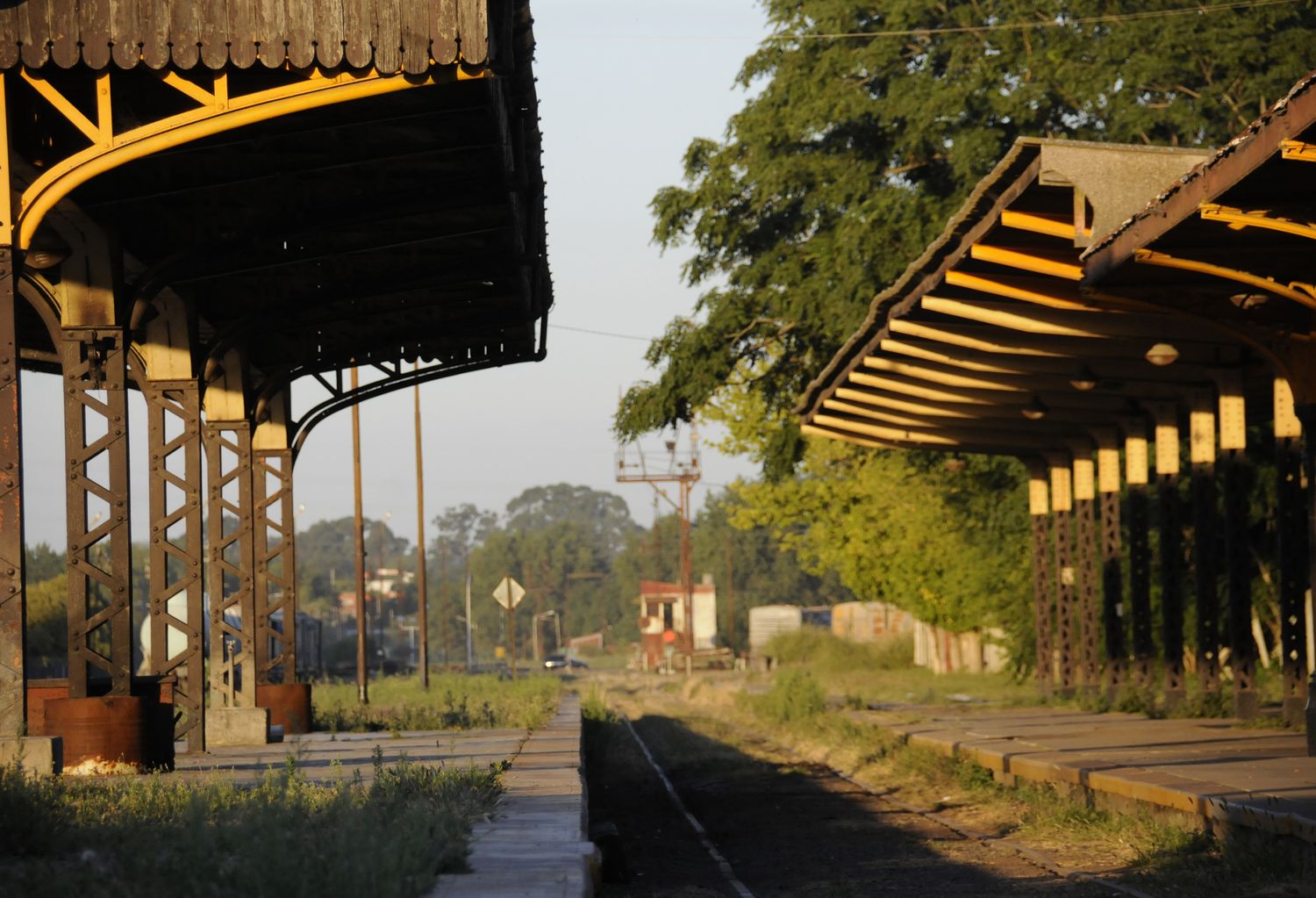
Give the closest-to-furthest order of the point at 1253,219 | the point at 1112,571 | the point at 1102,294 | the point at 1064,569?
1. the point at 1253,219
2. the point at 1102,294
3. the point at 1112,571
4. the point at 1064,569

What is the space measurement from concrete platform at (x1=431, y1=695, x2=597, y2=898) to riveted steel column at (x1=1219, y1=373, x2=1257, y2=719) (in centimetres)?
873

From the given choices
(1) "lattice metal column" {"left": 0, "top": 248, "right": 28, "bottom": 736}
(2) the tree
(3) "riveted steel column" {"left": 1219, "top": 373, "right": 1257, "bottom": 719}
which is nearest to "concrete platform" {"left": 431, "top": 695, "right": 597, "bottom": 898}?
(1) "lattice metal column" {"left": 0, "top": 248, "right": 28, "bottom": 736}

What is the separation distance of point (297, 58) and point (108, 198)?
372 cm

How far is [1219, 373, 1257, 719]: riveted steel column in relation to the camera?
19.3m

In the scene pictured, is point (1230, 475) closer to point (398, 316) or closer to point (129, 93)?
point (398, 316)

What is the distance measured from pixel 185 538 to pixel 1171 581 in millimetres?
12058

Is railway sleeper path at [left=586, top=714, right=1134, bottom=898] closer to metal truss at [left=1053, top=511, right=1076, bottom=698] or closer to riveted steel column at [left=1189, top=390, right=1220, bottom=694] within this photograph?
metal truss at [left=1053, top=511, right=1076, bottom=698]

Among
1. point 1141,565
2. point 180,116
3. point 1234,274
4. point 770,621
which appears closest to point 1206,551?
point 1141,565

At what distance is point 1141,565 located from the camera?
23297 millimetres

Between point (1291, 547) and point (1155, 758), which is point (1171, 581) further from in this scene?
point (1155, 758)

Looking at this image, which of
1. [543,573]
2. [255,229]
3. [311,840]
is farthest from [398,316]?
[543,573]

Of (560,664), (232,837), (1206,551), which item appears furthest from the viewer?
(560,664)

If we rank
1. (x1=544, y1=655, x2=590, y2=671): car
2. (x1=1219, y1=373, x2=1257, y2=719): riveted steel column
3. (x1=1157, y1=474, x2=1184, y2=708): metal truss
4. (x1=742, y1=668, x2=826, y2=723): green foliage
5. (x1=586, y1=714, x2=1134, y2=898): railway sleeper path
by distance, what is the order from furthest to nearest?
(x1=544, y1=655, x2=590, y2=671): car < (x1=742, y1=668, x2=826, y2=723): green foliage < (x1=1157, y1=474, x2=1184, y2=708): metal truss < (x1=1219, y1=373, x2=1257, y2=719): riveted steel column < (x1=586, y1=714, x2=1134, y2=898): railway sleeper path

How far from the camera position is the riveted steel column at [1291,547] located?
59.3 ft
